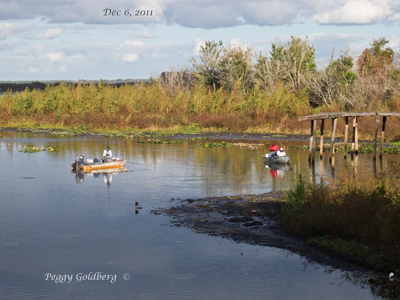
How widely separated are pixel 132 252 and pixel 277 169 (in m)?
15.4

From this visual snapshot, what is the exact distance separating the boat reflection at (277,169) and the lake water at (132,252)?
166 cm

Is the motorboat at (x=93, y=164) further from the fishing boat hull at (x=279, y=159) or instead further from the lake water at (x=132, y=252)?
the fishing boat hull at (x=279, y=159)

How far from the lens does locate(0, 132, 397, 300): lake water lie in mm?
9742

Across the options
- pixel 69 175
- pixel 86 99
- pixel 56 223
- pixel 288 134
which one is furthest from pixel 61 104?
pixel 56 223

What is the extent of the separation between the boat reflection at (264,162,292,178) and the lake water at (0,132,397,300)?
5.43ft

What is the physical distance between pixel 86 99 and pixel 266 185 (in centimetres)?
4313

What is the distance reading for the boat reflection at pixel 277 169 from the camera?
955 inches

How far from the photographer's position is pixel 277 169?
26.2m

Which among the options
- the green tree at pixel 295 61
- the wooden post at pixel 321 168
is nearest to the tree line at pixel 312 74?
the green tree at pixel 295 61

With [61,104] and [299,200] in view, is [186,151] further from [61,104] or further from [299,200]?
[61,104]

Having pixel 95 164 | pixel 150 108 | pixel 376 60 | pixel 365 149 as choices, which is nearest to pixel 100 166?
pixel 95 164

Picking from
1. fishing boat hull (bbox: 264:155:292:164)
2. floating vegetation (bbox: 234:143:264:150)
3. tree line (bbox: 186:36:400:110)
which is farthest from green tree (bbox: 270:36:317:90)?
fishing boat hull (bbox: 264:155:292:164)

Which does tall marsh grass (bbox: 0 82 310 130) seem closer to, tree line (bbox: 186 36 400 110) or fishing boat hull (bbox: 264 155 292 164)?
tree line (bbox: 186 36 400 110)

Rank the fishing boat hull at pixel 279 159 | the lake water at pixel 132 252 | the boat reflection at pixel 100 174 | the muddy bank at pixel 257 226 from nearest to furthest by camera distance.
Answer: the lake water at pixel 132 252
the muddy bank at pixel 257 226
the boat reflection at pixel 100 174
the fishing boat hull at pixel 279 159
